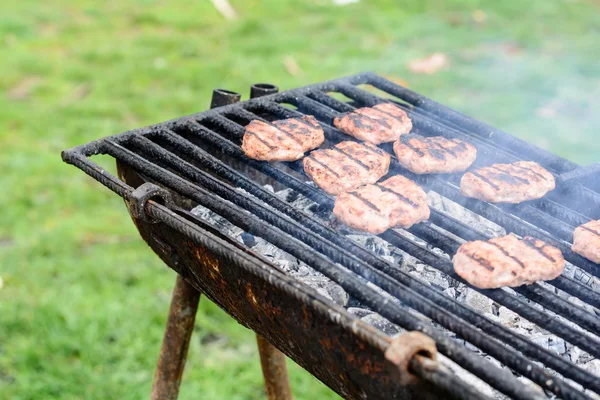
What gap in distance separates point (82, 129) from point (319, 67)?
8.66ft

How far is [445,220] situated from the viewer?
2.34 meters

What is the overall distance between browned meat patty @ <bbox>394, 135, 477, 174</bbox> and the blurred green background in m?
1.69

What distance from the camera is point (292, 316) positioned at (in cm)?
183

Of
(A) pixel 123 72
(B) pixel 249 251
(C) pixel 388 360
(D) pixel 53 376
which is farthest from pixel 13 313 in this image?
(A) pixel 123 72

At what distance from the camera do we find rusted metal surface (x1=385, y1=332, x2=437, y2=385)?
4.78 feet

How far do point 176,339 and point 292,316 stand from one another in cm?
109

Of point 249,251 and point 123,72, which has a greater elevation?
point 249,251

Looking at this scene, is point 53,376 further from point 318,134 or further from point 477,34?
point 477,34

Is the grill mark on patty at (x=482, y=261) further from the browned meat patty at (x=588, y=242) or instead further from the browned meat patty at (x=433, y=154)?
the browned meat patty at (x=433, y=154)

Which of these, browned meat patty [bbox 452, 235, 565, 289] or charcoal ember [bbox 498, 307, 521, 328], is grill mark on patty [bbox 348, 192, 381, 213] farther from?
charcoal ember [bbox 498, 307, 521, 328]

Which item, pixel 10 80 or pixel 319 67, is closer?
pixel 10 80

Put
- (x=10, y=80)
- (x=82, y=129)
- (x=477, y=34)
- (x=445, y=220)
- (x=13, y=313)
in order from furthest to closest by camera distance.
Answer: (x=477, y=34)
(x=10, y=80)
(x=82, y=129)
(x=13, y=313)
(x=445, y=220)

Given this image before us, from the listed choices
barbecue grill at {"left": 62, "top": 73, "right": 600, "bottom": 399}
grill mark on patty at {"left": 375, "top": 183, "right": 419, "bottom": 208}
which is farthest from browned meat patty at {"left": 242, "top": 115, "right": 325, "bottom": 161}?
grill mark on patty at {"left": 375, "top": 183, "right": 419, "bottom": 208}

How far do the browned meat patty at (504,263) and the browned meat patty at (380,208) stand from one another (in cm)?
24
